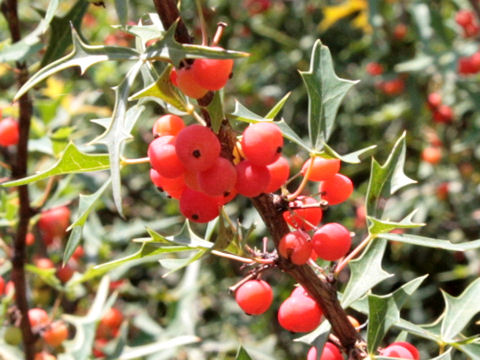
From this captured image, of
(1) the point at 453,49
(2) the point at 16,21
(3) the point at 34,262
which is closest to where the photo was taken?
(2) the point at 16,21

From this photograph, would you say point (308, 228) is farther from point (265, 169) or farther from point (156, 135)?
point (156, 135)

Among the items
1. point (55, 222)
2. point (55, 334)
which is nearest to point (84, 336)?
point (55, 334)

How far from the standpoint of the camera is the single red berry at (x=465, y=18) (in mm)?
3129

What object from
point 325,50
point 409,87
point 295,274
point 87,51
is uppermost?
point 87,51

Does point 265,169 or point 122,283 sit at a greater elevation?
point 265,169

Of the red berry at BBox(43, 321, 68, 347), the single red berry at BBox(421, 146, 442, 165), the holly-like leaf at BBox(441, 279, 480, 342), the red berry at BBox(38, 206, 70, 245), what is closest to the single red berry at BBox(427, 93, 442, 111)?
the single red berry at BBox(421, 146, 442, 165)

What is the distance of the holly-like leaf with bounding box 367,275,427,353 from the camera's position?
1.10 meters

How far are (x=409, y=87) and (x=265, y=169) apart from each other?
2499 mm

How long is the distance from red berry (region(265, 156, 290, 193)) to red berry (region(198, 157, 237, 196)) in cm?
8

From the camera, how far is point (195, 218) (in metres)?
1.01

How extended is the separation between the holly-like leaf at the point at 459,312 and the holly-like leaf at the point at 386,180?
22 cm

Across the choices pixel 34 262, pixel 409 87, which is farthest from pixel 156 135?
pixel 409 87

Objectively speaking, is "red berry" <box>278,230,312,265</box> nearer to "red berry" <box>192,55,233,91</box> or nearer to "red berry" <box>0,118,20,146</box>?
"red berry" <box>192,55,233,91</box>

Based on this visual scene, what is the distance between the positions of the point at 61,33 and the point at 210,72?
2.77ft
